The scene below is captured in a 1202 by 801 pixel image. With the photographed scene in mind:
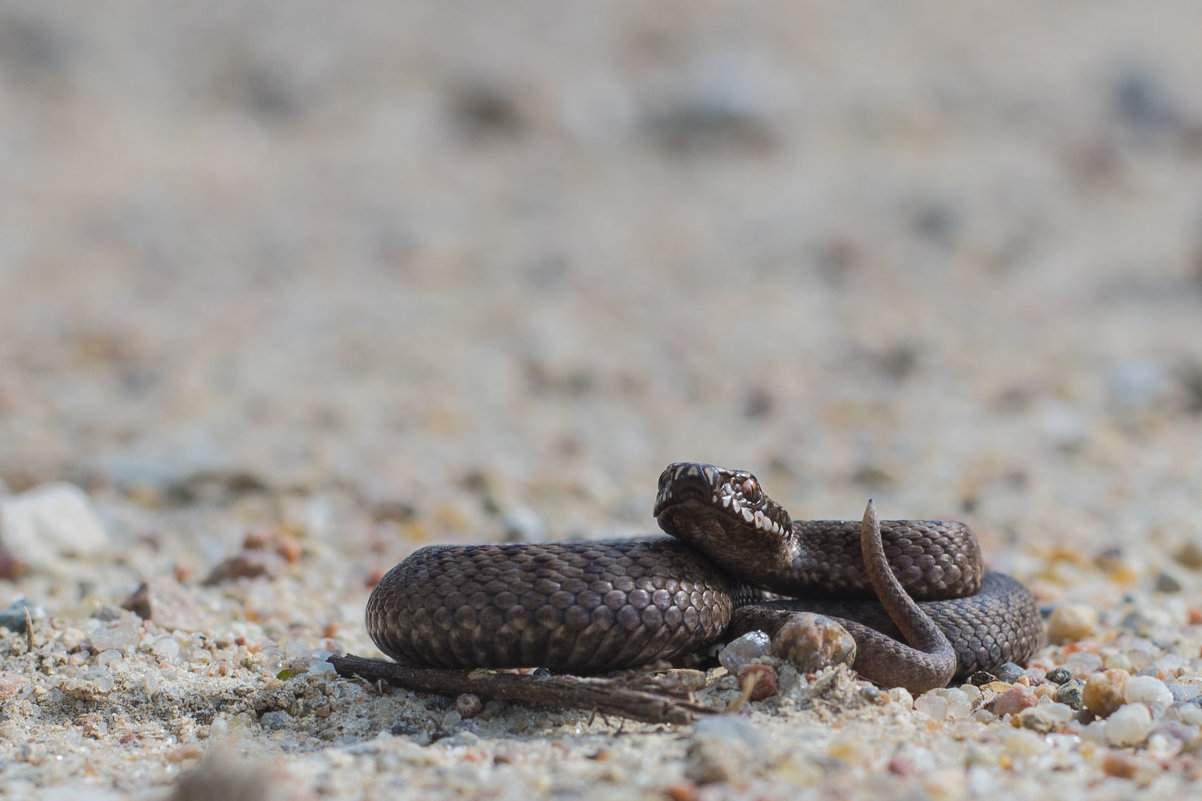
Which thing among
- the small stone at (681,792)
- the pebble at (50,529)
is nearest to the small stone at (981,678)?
the small stone at (681,792)

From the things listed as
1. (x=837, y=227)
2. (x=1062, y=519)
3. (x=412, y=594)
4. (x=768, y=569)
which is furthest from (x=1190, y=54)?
Result: (x=412, y=594)

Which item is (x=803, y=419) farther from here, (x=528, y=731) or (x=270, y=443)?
(x=528, y=731)

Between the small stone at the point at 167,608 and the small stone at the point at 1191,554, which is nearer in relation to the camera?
the small stone at the point at 167,608

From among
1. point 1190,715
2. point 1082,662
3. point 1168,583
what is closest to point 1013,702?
point 1190,715

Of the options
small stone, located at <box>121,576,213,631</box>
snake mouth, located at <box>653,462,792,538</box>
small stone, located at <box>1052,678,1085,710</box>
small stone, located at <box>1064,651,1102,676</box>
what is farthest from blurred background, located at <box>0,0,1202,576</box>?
snake mouth, located at <box>653,462,792,538</box>

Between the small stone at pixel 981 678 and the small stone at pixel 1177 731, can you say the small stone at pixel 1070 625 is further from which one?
the small stone at pixel 1177 731

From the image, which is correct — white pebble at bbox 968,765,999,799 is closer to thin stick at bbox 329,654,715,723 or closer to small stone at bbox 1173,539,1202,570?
thin stick at bbox 329,654,715,723

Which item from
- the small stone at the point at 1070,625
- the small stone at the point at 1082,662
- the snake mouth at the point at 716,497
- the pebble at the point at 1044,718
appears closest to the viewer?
the pebble at the point at 1044,718
